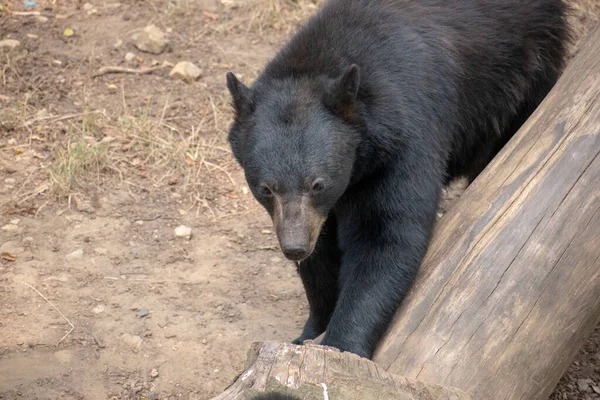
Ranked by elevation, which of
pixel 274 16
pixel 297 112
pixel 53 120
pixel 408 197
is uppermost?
pixel 297 112

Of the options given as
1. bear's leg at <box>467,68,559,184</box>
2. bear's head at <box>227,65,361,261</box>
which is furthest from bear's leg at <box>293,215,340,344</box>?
bear's leg at <box>467,68,559,184</box>

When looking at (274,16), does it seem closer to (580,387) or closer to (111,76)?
(111,76)

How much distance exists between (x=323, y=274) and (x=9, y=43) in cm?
447

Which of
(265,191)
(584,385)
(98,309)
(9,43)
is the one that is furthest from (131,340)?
(9,43)

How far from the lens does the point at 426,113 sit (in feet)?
15.6

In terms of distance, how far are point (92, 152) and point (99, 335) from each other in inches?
79.7

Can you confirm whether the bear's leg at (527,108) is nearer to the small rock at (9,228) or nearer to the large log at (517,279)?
the large log at (517,279)

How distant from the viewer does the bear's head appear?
14.1 feet

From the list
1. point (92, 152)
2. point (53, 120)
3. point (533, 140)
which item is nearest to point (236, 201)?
point (92, 152)

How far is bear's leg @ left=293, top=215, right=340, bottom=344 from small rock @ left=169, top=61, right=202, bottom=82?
330 centimetres

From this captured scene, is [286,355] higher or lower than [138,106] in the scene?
higher

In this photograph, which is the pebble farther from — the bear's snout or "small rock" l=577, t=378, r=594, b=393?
"small rock" l=577, t=378, r=594, b=393

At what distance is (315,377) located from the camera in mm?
3260

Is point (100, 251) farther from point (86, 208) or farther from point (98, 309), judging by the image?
point (98, 309)
